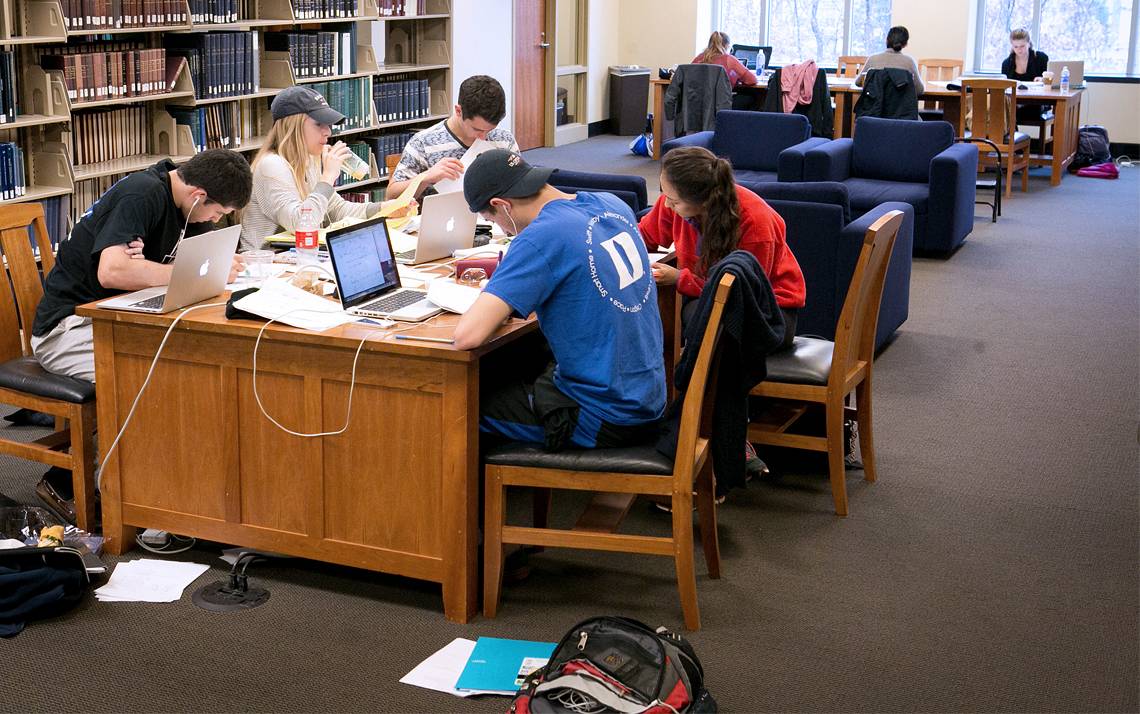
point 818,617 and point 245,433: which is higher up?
point 245,433

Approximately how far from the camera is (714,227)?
151 inches

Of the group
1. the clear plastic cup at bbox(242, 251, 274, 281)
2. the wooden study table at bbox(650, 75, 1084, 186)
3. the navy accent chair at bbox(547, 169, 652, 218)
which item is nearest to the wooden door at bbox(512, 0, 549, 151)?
Result: the wooden study table at bbox(650, 75, 1084, 186)

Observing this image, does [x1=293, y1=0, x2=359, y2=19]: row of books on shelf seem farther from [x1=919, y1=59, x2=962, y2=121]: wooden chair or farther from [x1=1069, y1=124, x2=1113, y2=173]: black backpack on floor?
[x1=1069, y1=124, x2=1113, y2=173]: black backpack on floor

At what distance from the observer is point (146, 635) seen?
9.97 ft

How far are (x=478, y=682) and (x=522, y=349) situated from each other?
1.21 m

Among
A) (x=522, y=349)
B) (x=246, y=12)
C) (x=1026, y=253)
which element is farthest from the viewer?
(x=1026, y=253)

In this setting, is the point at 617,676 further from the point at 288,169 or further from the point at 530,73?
the point at 530,73

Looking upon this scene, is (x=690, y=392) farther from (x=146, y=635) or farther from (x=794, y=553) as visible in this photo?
(x=146, y=635)

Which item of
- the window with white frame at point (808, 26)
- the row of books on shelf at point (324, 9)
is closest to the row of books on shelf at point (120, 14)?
the row of books on shelf at point (324, 9)

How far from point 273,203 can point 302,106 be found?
36 cm

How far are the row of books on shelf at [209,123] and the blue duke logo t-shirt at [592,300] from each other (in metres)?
3.72

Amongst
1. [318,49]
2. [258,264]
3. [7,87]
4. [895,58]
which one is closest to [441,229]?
[258,264]

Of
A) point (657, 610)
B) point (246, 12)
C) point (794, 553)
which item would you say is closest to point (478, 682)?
point (657, 610)

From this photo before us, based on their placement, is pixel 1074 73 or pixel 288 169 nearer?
pixel 288 169
